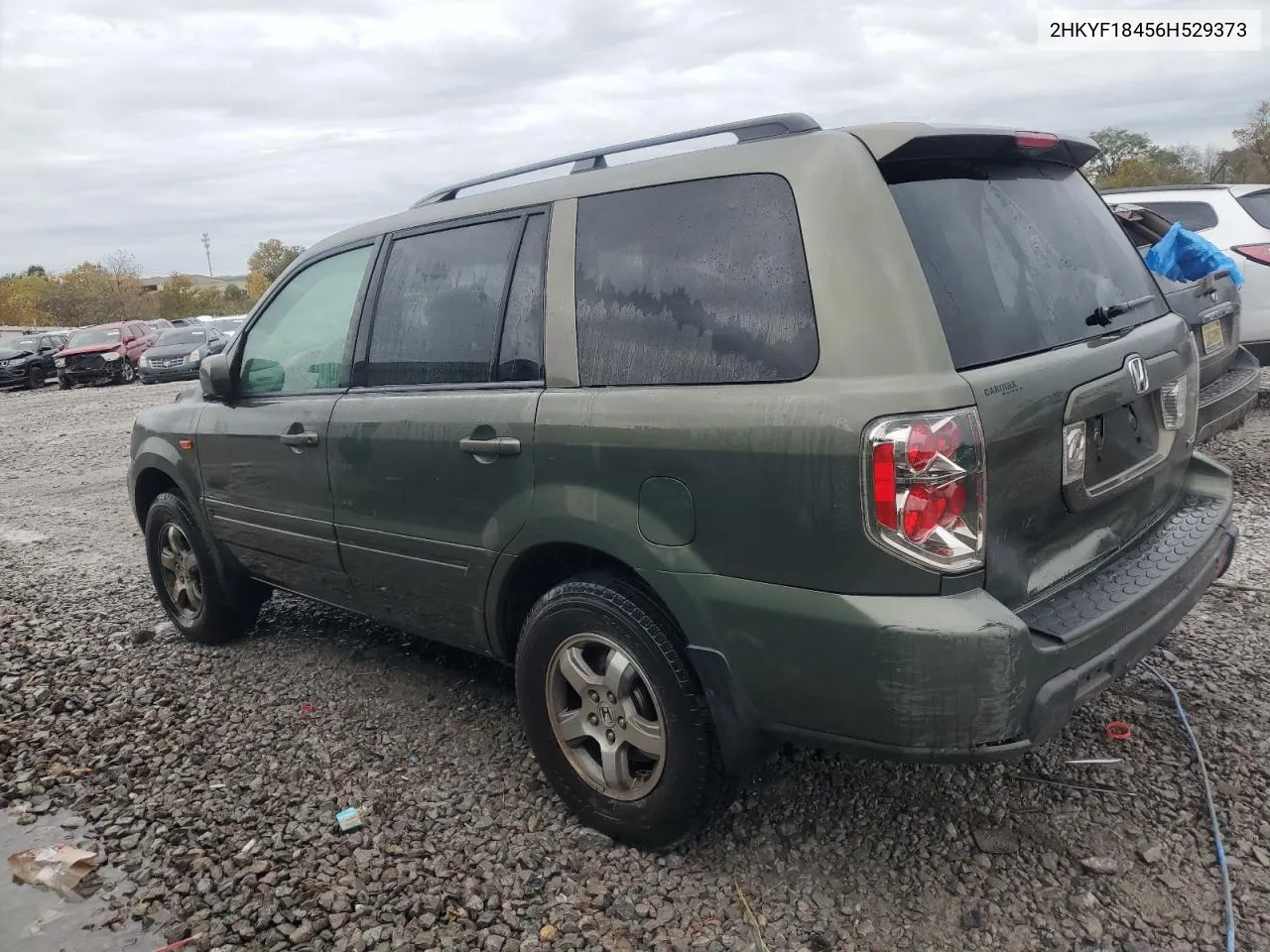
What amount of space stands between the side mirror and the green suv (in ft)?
3.13

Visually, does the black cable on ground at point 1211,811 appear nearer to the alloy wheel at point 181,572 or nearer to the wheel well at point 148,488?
the alloy wheel at point 181,572

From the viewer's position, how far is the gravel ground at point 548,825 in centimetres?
252

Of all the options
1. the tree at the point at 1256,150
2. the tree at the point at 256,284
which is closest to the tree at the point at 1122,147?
the tree at the point at 1256,150

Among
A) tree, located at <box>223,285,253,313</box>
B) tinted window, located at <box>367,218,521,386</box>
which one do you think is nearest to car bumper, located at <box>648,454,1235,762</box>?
tinted window, located at <box>367,218,521,386</box>

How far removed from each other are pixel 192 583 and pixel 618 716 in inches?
113

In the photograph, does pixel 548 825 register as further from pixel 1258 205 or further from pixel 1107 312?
pixel 1258 205

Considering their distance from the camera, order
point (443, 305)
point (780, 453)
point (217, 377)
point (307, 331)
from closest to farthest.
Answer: point (780, 453) < point (443, 305) < point (307, 331) < point (217, 377)

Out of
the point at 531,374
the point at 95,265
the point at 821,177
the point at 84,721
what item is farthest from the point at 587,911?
the point at 95,265

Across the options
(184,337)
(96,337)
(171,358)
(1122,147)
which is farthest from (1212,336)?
(1122,147)

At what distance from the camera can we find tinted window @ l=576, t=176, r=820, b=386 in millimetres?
2395

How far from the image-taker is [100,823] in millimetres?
3264

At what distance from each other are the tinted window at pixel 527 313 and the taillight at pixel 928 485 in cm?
116

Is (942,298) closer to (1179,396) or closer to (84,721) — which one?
(1179,396)

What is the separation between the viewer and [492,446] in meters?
2.97
